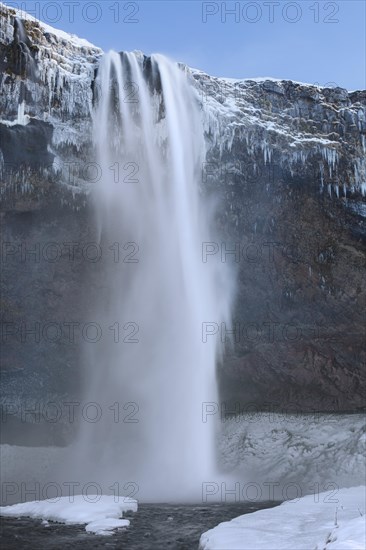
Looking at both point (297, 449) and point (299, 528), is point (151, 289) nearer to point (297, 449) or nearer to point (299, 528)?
point (297, 449)

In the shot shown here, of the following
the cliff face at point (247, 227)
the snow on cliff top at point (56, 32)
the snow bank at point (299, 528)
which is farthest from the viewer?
the cliff face at point (247, 227)

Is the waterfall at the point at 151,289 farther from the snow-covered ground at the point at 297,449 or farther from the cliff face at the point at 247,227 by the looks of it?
the snow-covered ground at the point at 297,449

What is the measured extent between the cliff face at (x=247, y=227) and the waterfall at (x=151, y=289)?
2.32 feet

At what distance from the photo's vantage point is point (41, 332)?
25578 millimetres

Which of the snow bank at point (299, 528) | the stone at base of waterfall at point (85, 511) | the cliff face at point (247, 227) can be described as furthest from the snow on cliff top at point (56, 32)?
the snow bank at point (299, 528)

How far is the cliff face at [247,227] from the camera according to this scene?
73.6ft

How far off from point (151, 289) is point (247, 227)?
5049 millimetres

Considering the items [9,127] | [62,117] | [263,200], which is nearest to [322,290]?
[263,200]

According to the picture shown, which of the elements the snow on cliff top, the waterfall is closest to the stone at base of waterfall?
the waterfall

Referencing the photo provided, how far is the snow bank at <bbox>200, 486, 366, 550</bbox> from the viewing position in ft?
34.1

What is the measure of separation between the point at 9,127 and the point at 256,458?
1676 cm

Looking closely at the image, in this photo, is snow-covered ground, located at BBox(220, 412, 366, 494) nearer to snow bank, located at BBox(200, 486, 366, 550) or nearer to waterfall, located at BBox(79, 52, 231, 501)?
waterfall, located at BBox(79, 52, 231, 501)

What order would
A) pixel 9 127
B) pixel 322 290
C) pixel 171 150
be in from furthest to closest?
pixel 322 290
pixel 171 150
pixel 9 127

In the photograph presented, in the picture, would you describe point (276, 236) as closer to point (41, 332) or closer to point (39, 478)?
point (41, 332)
